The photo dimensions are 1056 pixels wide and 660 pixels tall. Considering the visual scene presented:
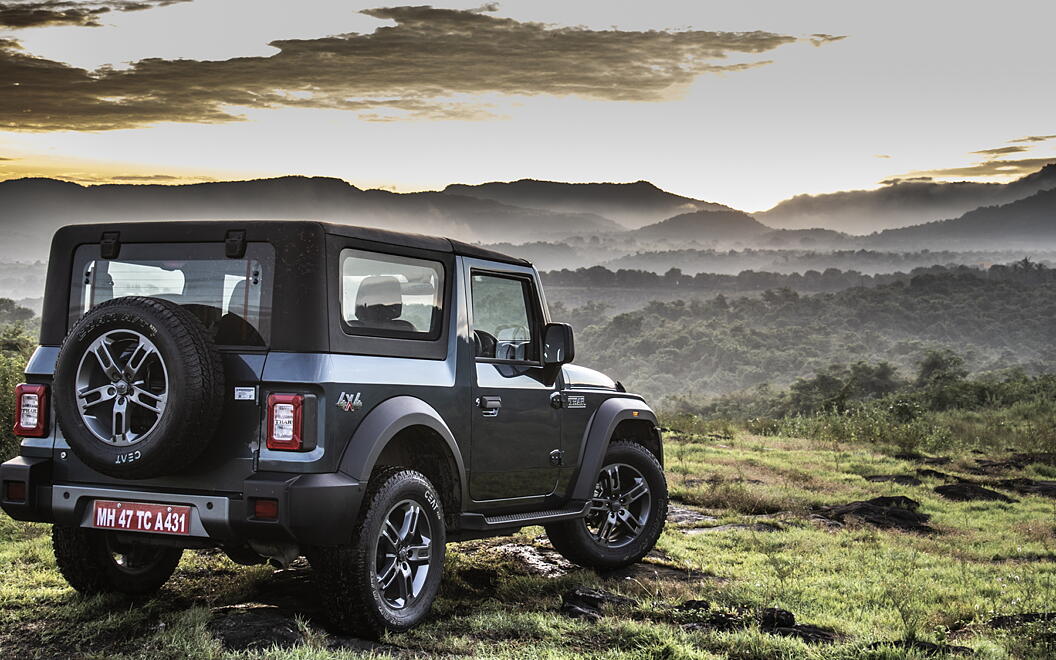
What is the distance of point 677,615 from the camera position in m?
6.47

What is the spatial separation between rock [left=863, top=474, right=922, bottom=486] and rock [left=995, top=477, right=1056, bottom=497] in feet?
4.11

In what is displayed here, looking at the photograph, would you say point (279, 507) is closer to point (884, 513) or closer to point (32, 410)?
point (32, 410)

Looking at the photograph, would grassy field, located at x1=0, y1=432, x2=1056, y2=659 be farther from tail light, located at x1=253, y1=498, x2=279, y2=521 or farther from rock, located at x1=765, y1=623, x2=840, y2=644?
tail light, located at x1=253, y1=498, x2=279, y2=521

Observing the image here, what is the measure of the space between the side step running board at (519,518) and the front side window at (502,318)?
3.35ft

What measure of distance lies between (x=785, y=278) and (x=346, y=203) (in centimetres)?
8012

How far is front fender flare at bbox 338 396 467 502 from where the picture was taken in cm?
543

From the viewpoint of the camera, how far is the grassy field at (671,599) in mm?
5633

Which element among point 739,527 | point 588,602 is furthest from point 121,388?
point 739,527

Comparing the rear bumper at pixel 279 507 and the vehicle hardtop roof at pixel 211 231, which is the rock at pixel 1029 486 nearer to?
the vehicle hardtop roof at pixel 211 231

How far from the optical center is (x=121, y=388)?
17.4ft

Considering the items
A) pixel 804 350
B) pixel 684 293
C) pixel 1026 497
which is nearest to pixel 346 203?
pixel 804 350

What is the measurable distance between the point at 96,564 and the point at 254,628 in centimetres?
125

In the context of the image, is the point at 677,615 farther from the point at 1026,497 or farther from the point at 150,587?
the point at 1026,497

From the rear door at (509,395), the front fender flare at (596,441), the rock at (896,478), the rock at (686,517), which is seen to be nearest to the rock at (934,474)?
the rock at (896,478)
